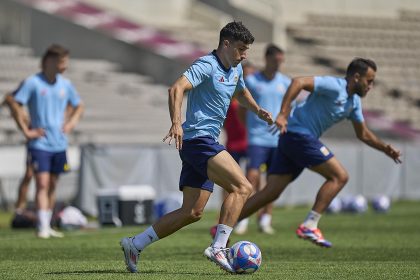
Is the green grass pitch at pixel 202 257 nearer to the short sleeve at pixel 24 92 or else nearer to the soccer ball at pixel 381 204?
the short sleeve at pixel 24 92

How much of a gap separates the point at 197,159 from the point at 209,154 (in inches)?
4.4

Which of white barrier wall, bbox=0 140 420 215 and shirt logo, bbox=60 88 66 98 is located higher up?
shirt logo, bbox=60 88 66 98

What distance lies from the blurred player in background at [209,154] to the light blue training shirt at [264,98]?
5.97 m

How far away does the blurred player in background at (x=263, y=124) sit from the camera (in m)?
17.0

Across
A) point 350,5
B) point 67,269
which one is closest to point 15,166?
point 67,269

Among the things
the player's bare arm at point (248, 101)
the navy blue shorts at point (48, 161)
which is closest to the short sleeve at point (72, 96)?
the navy blue shorts at point (48, 161)

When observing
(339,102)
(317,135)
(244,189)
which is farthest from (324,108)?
(244,189)

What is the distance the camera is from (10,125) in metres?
26.7

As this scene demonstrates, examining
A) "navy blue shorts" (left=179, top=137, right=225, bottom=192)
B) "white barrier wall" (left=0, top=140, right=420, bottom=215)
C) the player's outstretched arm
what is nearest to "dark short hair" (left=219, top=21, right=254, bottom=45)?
"navy blue shorts" (left=179, top=137, right=225, bottom=192)

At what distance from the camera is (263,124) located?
56.1 feet

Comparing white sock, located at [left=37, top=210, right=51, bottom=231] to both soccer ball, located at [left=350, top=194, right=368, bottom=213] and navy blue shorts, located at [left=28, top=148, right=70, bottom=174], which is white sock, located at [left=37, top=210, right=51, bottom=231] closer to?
navy blue shorts, located at [left=28, top=148, right=70, bottom=174]

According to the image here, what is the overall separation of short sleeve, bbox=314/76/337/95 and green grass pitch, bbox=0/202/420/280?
1.72 m

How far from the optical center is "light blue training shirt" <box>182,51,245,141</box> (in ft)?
35.1

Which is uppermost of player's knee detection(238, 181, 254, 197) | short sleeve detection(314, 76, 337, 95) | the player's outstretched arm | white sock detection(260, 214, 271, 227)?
short sleeve detection(314, 76, 337, 95)
